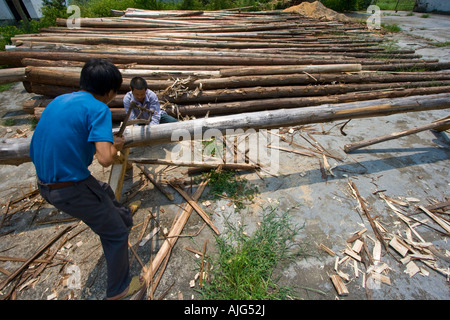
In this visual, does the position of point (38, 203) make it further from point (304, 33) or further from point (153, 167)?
point (304, 33)

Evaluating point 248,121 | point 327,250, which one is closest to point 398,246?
point 327,250

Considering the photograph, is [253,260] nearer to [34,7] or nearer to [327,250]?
[327,250]

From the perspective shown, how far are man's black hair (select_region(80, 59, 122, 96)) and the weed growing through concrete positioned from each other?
7.22ft

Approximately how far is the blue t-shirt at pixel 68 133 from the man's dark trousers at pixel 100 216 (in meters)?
0.14

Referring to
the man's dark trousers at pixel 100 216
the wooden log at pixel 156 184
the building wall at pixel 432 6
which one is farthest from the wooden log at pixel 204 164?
the building wall at pixel 432 6

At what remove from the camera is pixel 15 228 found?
291cm

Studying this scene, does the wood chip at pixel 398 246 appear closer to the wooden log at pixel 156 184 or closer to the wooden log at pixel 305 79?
the wooden log at pixel 156 184

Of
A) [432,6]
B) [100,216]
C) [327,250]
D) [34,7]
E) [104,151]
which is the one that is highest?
[432,6]

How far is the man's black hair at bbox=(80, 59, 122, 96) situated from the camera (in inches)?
72.1

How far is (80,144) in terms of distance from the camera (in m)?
1.80

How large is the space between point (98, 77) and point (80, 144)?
616 millimetres

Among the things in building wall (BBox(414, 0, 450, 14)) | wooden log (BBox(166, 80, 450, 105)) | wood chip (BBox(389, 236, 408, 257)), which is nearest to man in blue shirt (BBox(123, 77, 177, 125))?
wooden log (BBox(166, 80, 450, 105))
